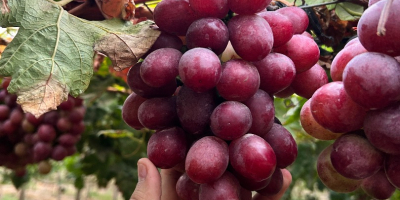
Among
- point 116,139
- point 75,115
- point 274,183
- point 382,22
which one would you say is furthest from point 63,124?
point 382,22

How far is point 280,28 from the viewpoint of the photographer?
0.69m

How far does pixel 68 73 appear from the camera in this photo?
0.74 metres

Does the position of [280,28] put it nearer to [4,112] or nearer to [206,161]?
[206,161]

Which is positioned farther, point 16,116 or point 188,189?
point 16,116

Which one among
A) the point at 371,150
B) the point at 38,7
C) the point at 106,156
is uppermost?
the point at 38,7

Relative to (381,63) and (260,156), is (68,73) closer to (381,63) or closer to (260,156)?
(260,156)

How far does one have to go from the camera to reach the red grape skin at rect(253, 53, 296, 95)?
2.21 feet

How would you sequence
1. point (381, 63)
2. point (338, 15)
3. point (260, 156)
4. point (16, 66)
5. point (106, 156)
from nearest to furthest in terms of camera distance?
point (381, 63) < point (260, 156) < point (16, 66) < point (338, 15) < point (106, 156)

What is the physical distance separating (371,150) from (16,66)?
2.13 ft

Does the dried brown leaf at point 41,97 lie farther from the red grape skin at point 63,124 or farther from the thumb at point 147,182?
the red grape skin at point 63,124

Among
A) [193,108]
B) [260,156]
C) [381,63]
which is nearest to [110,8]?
[193,108]

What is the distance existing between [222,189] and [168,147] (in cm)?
12

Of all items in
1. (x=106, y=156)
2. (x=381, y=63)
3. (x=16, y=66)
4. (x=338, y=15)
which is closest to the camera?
(x=381, y=63)

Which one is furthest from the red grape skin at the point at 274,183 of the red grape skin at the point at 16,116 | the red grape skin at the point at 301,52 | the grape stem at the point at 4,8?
the red grape skin at the point at 16,116
